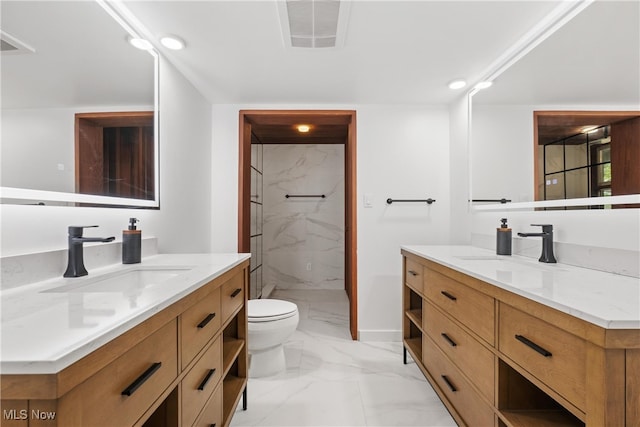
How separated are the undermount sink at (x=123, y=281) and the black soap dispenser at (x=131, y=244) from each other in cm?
10

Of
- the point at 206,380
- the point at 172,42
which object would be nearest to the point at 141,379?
the point at 206,380

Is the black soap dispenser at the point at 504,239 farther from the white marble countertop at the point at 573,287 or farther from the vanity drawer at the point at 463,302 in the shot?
the vanity drawer at the point at 463,302

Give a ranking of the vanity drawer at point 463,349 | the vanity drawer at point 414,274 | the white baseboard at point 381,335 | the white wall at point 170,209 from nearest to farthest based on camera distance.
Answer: the white wall at point 170,209
the vanity drawer at point 463,349
the vanity drawer at point 414,274
the white baseboard at point 381,335

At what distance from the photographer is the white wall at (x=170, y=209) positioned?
105 cm

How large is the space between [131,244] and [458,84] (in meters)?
2.30

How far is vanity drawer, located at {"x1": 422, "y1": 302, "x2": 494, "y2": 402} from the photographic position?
3.87ft

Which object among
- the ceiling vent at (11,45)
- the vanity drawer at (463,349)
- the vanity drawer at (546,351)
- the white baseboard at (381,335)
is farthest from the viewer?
the white baseboard at (381,335)

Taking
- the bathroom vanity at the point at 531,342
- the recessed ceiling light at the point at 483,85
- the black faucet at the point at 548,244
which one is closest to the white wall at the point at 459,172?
the recessed ceiling light at the point at 483,85

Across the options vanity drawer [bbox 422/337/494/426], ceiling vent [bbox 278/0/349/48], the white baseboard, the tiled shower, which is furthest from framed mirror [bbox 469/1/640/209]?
the tiled shower

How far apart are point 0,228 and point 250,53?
145cm

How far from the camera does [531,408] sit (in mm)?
1104

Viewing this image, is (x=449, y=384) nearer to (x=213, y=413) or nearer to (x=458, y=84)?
(x=213, y=413)

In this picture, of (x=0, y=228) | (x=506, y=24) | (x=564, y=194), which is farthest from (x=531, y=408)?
(x=0, y=228)

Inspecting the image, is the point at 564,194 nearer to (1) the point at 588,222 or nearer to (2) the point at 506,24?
(1) the point at 588,222
